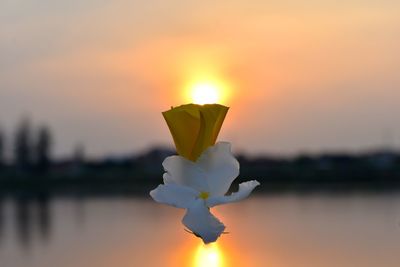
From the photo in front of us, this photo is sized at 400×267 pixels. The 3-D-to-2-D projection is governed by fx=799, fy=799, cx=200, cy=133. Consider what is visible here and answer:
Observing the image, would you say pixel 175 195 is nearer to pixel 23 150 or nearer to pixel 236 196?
pixel 236 196

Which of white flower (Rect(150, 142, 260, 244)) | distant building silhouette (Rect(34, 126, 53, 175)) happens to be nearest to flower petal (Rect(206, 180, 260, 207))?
white flower (Rect(150, 142, 260, 244))

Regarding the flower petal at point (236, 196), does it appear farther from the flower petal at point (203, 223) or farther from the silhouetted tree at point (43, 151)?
the silhouetted tree at point (43, 151)

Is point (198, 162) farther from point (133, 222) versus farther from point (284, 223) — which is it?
point (133, 222)

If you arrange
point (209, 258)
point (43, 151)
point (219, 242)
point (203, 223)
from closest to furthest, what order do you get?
point (203, 223) < point (219, 242) < point (209, 258) < point (43, 151)

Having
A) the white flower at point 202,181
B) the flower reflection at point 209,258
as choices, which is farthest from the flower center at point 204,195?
the flower reflection at point 209,258

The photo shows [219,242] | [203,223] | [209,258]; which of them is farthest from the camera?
[209,258]

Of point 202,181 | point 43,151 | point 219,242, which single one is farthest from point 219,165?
point 43,151
